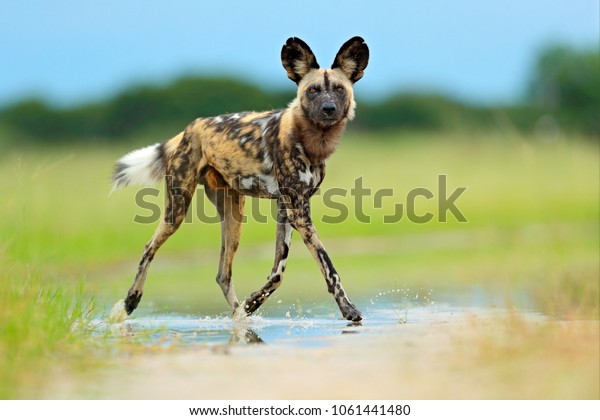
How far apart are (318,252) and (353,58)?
150cm

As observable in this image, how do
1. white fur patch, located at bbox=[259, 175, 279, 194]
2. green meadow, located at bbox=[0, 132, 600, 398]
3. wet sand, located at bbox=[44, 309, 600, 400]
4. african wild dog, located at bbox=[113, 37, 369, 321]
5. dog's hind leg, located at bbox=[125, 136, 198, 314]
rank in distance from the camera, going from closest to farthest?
wet sand, located at bbox=[44, 309, 600, 400], green meadow, located at bbox=[0, 132, 600, 398], african wild dog, located at bbox=[113, 37, 369, 321], white fur patch, located at bbox=[259, 175, 279, 194], dog's hind leg, located at bbox=[125, 136, 198, 314]

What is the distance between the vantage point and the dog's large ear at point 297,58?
7199 millimetres

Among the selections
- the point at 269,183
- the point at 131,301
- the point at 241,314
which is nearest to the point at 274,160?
the point at 269,183

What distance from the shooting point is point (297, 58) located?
725cm

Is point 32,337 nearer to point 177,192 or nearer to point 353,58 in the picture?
point 177,192

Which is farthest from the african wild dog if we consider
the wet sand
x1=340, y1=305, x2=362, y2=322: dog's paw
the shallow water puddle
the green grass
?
the green grass

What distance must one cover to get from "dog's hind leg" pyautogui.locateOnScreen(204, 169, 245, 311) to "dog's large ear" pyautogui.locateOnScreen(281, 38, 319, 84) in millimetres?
1092

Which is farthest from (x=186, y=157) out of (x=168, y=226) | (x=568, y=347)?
(x=568, y=347)

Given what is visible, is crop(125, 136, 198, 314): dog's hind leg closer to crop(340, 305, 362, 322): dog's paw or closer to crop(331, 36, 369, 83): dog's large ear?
crop(331, 36, 369, 83): dog's large ear

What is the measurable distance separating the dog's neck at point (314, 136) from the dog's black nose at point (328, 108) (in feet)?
0.60

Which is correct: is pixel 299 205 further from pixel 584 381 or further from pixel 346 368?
pixel 584 381

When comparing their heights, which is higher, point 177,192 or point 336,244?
point 177,192

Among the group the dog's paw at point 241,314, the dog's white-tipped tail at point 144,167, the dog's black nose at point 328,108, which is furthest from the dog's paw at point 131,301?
the dog's black nose at point 328,108

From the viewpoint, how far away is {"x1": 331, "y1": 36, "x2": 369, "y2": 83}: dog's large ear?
722 cm
